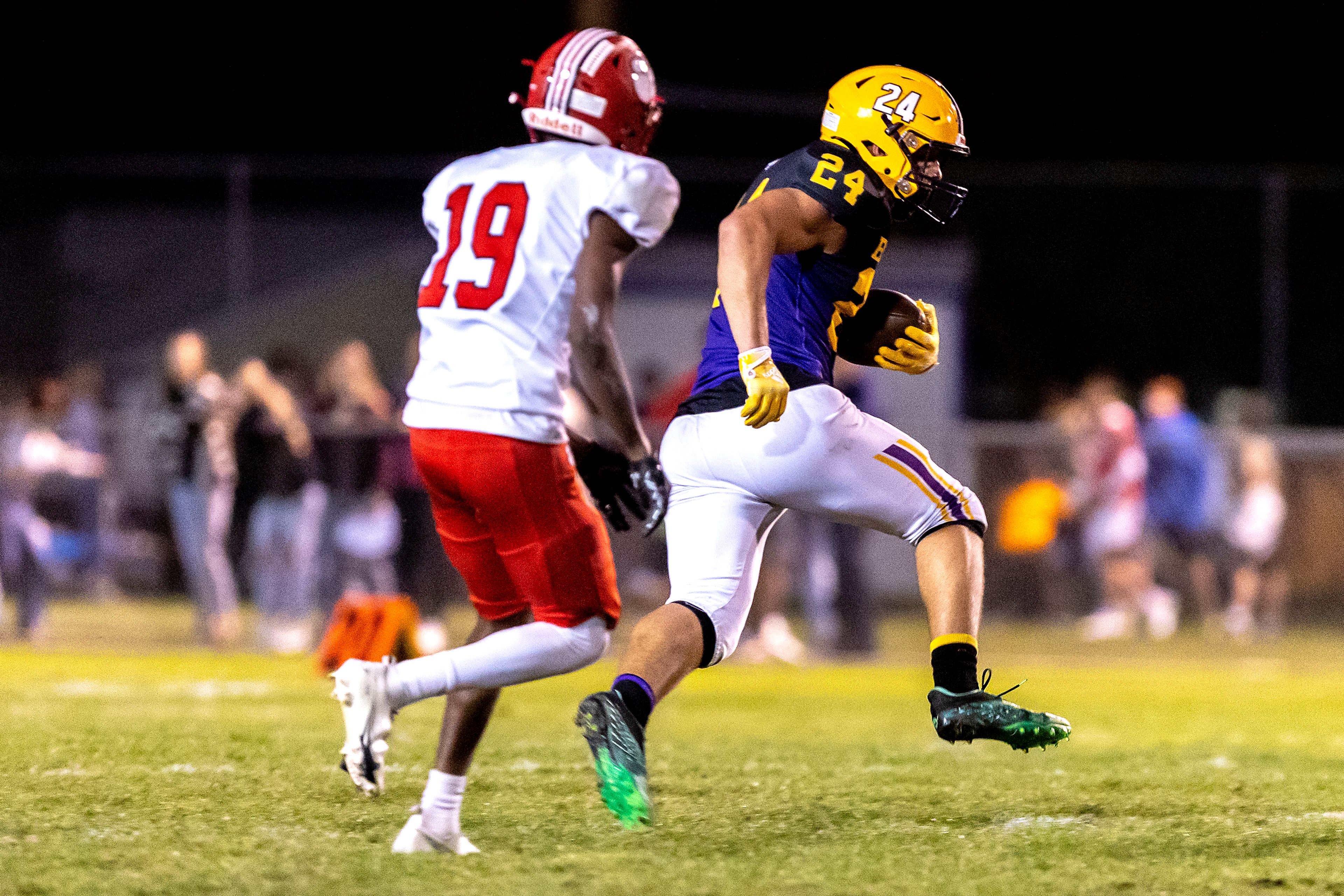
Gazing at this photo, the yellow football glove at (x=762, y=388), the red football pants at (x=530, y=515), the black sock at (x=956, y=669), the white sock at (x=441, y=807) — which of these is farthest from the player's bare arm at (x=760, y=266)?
the white sock at (x=441, y=807)

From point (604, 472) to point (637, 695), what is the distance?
2.03ft

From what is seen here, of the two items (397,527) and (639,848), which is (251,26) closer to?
(397,527)

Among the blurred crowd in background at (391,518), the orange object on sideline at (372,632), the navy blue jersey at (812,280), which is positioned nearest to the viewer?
the navy blue jersey at (812,280)

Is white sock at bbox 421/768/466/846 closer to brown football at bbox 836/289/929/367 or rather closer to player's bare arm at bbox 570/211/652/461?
player's bare arm at bbox 570/211/652/461

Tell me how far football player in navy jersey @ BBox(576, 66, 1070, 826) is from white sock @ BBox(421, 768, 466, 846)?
0.43 metres

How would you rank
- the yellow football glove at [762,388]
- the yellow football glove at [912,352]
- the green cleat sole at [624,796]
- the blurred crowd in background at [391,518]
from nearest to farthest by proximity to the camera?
the green cleat sole at [624,796]
the yellow football glove at [762,388]
the yellow football glove at [912,352]
the blurred crowd in background at [391,518]

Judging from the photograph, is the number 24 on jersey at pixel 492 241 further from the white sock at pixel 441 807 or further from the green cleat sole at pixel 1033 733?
the green cleat sole at pixel 1033 733

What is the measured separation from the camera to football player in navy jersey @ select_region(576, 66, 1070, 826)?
423cm

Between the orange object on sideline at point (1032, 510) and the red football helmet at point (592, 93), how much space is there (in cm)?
835

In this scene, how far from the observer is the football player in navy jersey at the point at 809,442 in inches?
167

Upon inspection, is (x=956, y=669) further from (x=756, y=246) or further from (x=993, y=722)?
(x=756, y=246)

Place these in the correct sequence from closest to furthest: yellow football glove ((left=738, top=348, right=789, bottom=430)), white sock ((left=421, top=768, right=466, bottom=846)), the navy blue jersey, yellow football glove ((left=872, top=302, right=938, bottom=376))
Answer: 1. yellow football glove ((left=738, top=348, right=789, bottom=430))
2. white sock ((left=421, top=768, right=466, bottom=846))
3. the navy blue jersey
4. yellow football glove ((left=872, top=302, right=938, bottom=376))

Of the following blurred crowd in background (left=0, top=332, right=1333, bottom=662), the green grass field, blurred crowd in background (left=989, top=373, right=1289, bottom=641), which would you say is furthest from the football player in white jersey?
blurred crowd in background (left=989, top=373, right=1289, bottom=641)

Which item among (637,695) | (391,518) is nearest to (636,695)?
(637,695)
